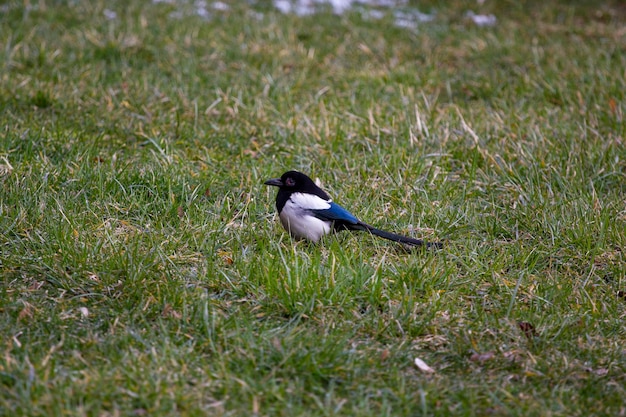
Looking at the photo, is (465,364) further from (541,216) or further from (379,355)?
(541,216)

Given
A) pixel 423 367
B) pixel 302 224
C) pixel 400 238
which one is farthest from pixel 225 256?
pixel 423 367

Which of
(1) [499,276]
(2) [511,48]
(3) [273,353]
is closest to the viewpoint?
(3) [273,353]

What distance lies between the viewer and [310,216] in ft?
14.9

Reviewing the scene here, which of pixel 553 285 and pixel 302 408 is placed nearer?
pixel 302 408

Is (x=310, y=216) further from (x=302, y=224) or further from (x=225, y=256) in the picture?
(x=225, y=256)

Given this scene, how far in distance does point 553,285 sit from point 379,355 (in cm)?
117

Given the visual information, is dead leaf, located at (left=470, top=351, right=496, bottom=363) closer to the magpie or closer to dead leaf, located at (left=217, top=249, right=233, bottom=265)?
the magpie

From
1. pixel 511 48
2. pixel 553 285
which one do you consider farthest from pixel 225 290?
pixel 511 48

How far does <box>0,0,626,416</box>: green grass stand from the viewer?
10.8 ft

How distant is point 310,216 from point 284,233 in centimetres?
31

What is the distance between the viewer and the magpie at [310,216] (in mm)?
4523

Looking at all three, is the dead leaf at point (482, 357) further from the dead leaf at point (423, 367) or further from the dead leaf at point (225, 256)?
the dead leaf at point (225, 256)

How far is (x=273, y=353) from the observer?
11.2 ft

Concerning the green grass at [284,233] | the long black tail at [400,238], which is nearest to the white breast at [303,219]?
the green grass at [284,233]
